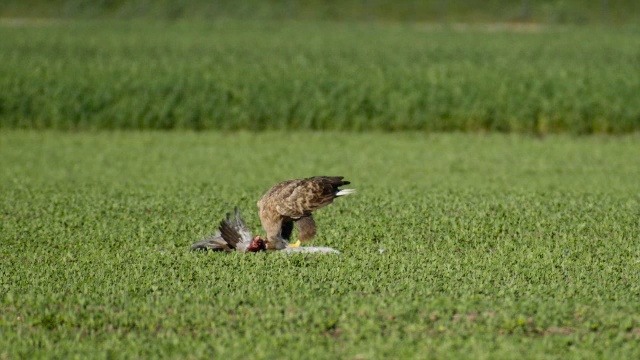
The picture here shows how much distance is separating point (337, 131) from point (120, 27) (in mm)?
24055

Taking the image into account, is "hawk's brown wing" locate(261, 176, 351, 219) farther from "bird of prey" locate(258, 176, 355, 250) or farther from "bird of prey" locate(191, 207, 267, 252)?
"bird of prey" locate(191, 207, 267, 252)

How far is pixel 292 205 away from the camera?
10992mm

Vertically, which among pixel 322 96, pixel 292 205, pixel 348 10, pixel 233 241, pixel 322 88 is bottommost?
pixel 348 10

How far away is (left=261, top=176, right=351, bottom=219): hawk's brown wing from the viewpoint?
11000 millimetres

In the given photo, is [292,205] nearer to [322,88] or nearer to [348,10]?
[322,88]

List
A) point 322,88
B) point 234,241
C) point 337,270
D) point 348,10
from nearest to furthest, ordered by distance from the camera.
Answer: point 337,270
point 234,241
point 322,88
point 348,10

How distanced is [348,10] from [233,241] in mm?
49453

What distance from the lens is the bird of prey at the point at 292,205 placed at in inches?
433

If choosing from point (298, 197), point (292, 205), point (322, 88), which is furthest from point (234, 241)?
point (322, 88)

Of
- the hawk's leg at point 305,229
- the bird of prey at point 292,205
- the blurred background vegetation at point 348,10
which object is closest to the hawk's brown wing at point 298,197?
the bird of prey at point 292,205

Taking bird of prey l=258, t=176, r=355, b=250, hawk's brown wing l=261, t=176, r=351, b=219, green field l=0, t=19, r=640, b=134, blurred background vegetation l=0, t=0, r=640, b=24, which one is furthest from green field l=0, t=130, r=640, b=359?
blurred background vegetation l=0, t=0, r=640, b=24

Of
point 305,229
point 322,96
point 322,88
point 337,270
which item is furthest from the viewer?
point 322,88

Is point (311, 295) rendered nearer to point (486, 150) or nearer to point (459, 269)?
point (459, 269)

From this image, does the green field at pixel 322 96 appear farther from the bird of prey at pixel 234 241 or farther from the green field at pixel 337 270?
the bird of prey at pixel 234 241
